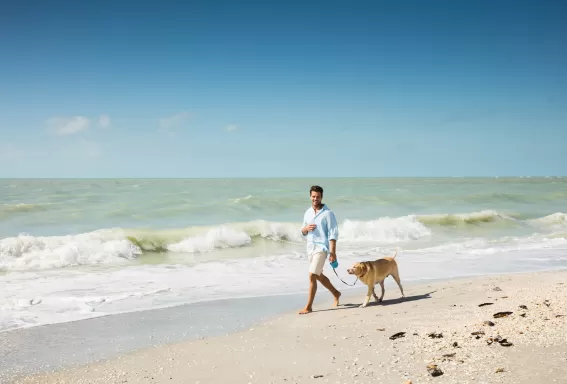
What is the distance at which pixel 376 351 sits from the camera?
4.52 m

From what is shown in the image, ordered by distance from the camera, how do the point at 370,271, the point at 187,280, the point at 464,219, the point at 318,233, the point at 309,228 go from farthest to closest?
the point at 464,219 < the point at 187,280 < the point at 370,271 < the point at 318,233 < the point at 309,228

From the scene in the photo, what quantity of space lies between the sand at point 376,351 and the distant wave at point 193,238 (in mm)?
9104

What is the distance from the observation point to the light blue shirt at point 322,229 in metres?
6.62

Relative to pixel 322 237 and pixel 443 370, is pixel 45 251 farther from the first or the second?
pixel 443 370

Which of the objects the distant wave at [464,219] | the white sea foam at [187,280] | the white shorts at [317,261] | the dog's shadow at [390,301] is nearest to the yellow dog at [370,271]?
the dog's shadow at [390,301]

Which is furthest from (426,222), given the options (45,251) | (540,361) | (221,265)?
(540,361)

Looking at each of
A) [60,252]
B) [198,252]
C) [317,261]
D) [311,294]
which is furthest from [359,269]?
[60,252]

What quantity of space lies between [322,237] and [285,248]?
979 cm

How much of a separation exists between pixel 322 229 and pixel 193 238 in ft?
38.9

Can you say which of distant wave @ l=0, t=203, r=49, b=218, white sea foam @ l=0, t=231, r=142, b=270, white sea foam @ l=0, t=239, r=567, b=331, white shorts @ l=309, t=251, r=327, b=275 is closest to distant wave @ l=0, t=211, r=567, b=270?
white sea foam @ l=0, t=231, r=142, b=270

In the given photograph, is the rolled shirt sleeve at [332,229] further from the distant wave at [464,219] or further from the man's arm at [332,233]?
the distant wave at [464,219]

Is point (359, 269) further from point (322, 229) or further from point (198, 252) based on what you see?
point (198, 252)

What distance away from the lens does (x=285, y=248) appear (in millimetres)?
16391

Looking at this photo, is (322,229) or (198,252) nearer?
(322,229)
